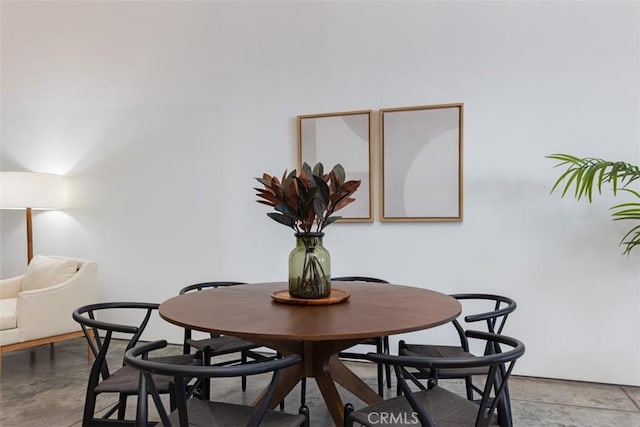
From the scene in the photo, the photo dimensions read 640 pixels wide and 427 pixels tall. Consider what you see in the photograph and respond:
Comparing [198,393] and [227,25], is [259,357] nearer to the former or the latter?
[198,393]

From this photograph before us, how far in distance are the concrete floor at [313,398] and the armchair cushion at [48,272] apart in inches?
25.3

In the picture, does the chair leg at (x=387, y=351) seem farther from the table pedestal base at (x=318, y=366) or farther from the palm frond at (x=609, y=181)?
the palm frond at (x=609, y=181)

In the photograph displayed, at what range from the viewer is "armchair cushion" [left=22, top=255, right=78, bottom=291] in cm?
357

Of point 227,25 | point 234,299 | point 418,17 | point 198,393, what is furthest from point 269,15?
point 198,393

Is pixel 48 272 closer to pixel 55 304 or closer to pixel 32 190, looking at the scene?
pixel 55 304

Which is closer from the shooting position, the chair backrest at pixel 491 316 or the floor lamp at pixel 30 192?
the chair backrest at pixel 491 316

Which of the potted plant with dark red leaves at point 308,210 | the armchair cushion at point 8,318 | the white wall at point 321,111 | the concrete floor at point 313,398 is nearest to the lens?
the potted plant with dark red leaves at point 308,210

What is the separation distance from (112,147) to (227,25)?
5.15ft

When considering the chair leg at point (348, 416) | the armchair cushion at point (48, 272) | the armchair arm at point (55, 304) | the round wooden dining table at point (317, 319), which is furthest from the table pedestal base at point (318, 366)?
the armchair cushion at point (48, 272)

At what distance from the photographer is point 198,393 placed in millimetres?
1915

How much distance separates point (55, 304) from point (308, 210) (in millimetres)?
2509

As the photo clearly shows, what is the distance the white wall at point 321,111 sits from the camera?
Answer: 2979mm

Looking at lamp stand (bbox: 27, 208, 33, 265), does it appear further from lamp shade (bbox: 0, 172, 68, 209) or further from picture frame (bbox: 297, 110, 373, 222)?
picture frame (bbox: 297, 110, 373, 222)

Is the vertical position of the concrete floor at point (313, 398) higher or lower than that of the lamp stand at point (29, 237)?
lower
